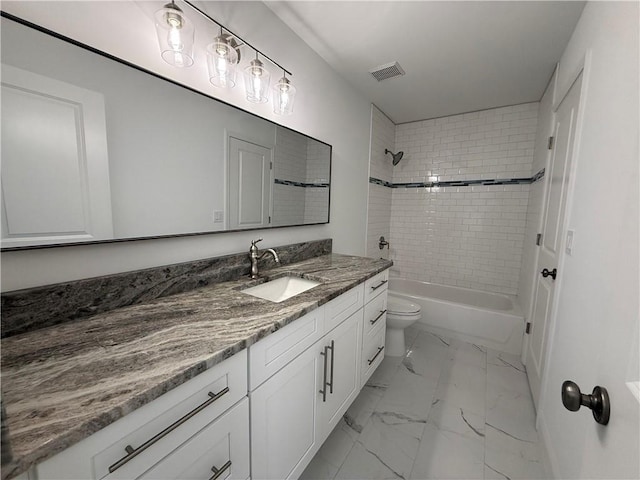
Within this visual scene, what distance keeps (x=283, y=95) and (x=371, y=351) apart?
1.73 m

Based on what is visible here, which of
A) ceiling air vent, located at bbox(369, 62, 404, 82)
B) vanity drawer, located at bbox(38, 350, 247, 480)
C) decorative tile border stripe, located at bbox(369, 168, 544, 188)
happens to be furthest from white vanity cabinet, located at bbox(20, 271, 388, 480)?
decorative tile border stripe, located at bbox(369, 168, 544, 188)

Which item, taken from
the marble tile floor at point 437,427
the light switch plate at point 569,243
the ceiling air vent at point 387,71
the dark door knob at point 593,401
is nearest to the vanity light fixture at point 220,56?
the ceiling air vent at point 387,71

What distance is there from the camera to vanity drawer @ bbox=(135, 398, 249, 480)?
2.06 feet

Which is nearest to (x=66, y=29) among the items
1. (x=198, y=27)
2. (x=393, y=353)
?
(x=198, y=27)

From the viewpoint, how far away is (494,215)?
294 cm

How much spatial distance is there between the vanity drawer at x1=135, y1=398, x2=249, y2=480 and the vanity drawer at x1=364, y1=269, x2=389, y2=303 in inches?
37.8

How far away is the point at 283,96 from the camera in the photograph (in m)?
1.56

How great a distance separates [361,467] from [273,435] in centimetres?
67

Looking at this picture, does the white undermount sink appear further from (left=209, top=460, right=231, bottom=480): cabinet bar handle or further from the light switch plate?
the light switch plate

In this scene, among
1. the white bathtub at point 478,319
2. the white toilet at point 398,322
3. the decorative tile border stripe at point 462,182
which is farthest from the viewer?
the decorative tile border stripe at point 462,182

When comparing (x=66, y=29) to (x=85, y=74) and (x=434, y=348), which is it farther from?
(x=434, y=348)

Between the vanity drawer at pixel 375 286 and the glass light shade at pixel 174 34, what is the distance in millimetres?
1415

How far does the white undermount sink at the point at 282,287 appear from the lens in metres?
1.44

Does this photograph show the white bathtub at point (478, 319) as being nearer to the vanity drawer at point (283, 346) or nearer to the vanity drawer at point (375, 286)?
the vanity drawer at point (375, 286)
